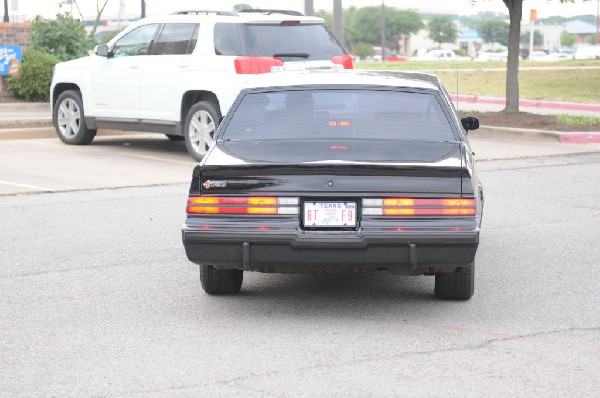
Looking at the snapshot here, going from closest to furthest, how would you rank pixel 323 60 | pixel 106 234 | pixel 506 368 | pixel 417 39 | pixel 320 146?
1. pixel 506 368
2. pixel 320 146
3. pixel 106 234
4. pixel 323 60
5. pixel 417 39

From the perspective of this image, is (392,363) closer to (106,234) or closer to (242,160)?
(242,160)

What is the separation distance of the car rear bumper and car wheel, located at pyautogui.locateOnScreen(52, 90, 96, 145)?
11.3 m

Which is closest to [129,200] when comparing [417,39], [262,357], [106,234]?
[106,234]

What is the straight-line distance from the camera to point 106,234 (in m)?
10.4

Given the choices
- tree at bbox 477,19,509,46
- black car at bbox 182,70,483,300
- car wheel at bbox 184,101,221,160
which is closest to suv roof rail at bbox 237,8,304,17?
car wheel at bbox 184,101,221,160

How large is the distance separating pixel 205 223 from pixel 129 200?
5.67 metres

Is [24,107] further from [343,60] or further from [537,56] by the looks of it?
[537,56]

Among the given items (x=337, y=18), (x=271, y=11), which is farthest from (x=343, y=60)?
(x=337, y=18)

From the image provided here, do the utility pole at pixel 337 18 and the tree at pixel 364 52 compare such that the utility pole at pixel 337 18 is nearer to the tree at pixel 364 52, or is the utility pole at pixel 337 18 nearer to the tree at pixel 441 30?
the tree at pixel 364 52

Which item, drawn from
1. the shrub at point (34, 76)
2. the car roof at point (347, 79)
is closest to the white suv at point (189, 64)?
the shrub at point (34, 76)

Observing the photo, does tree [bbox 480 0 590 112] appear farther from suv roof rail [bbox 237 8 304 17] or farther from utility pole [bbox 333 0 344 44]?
suv roof rail [bbox 237 8 304 17]

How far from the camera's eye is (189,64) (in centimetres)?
1611

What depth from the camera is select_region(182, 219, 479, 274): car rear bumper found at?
6.88 meters

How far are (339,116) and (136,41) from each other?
383 inches
